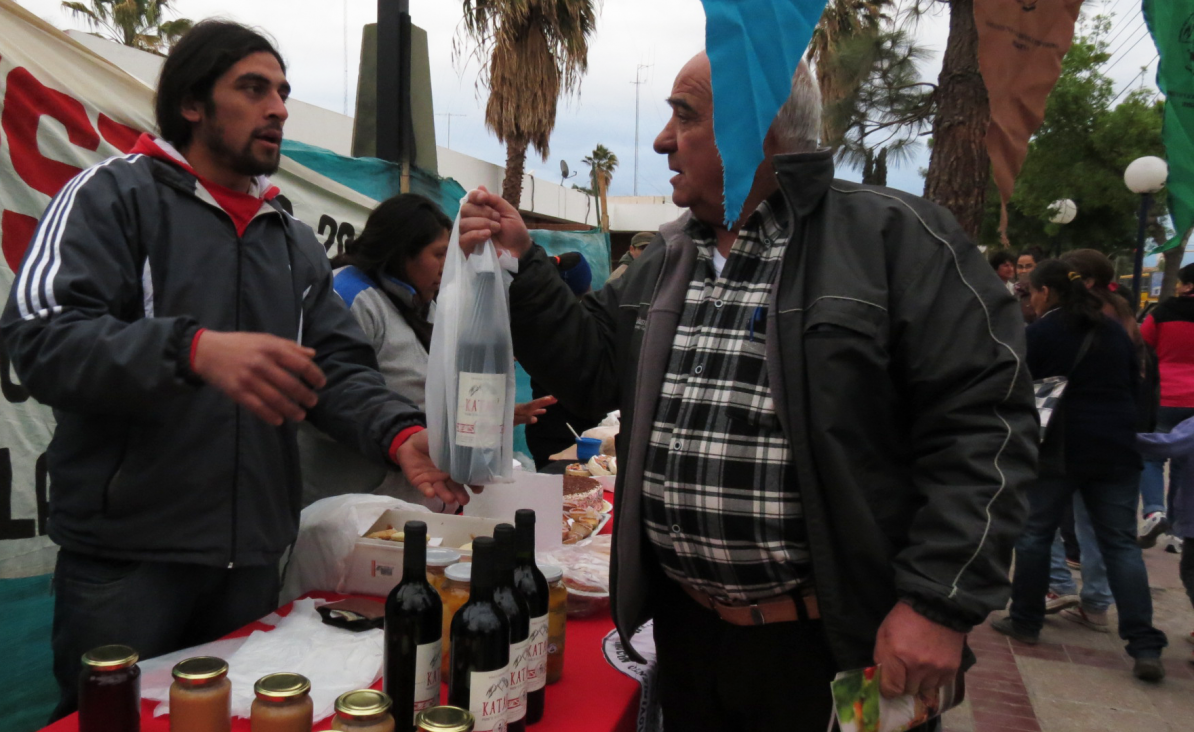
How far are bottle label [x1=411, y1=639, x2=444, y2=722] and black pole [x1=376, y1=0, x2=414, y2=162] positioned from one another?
12.1 ft

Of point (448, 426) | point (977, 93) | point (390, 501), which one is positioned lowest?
point (390, 501)

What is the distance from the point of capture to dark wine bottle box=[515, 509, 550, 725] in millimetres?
1525

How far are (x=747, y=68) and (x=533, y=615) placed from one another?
1101mm

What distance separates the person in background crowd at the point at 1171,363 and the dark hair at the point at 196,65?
6092 mm

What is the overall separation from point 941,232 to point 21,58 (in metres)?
2.85

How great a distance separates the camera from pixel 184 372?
4.79 ft

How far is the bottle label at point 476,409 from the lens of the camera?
5.49ft

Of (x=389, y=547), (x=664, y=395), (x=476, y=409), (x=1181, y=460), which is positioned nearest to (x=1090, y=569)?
(x=1181, y=460)

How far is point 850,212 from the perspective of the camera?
1648 mm

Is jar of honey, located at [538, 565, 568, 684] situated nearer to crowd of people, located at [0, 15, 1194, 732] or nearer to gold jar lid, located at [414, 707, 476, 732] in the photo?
crowd of people, located at [0, 15, 1194, 732]

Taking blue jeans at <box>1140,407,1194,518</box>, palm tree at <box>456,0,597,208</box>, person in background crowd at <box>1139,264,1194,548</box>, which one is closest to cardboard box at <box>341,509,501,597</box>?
person in background crowd at <box>1139,264,1194,548</box>

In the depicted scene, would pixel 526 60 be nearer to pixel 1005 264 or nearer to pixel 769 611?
pixel 1005 264

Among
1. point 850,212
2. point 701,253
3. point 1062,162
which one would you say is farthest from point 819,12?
point 1062,162

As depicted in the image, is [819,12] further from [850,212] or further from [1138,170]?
[1138,170]
